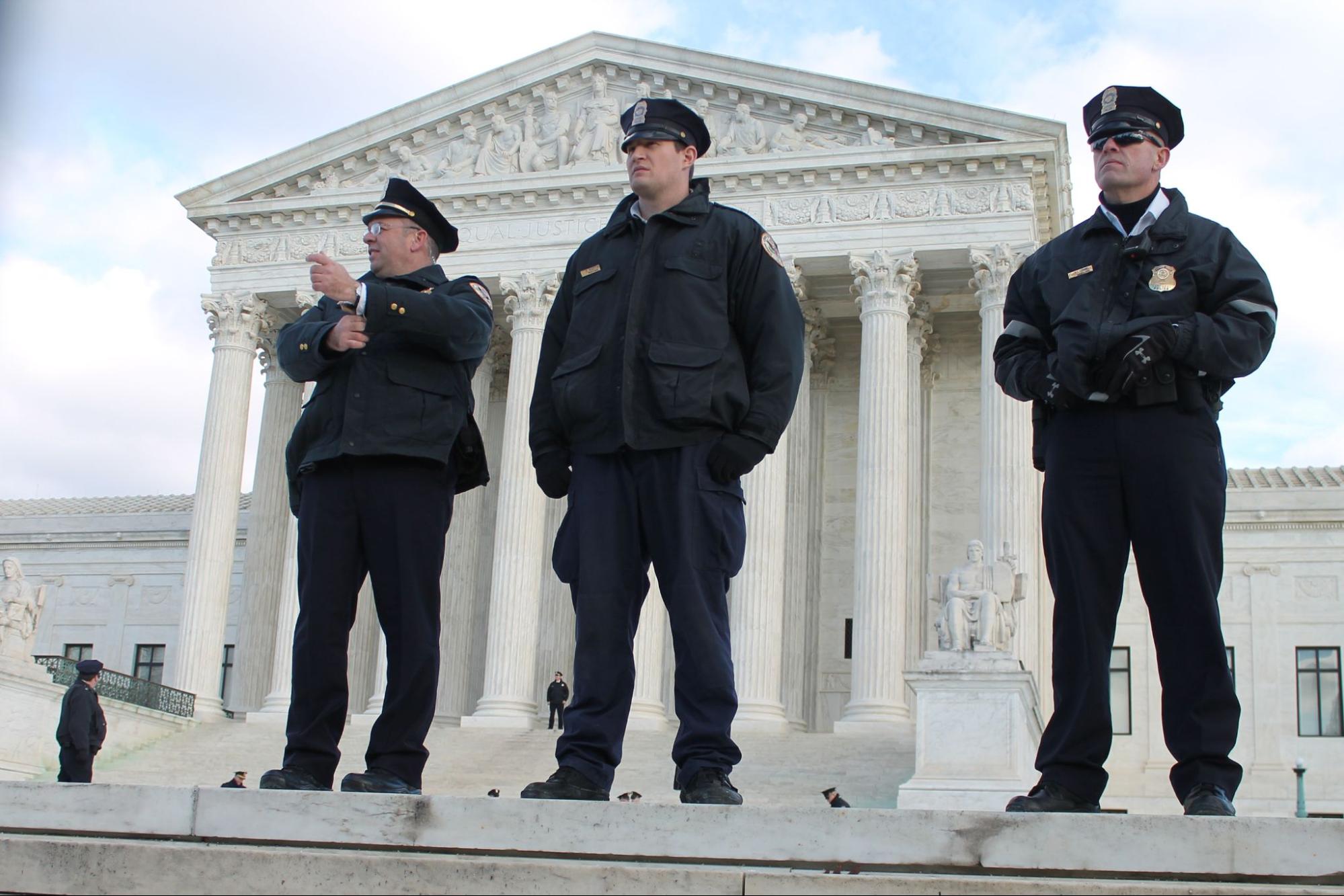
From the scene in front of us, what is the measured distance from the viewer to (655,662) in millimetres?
33312

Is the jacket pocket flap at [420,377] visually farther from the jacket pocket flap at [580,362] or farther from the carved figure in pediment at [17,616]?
the carved figure in pediment at [17,616]

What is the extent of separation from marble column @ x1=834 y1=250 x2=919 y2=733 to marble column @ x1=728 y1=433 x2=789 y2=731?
151 centimetres

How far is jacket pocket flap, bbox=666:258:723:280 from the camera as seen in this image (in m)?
6.96


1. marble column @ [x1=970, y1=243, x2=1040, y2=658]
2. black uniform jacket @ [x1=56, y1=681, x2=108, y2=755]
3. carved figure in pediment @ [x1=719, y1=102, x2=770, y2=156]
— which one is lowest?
black uniform jacket @ [x1=56, y1=681, x2=108, y2=755]

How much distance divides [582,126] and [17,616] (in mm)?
15977

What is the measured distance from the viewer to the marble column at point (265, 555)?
38062mm

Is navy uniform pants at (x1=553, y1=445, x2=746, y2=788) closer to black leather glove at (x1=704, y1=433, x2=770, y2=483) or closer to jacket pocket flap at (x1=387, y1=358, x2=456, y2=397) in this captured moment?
black leather glove at (x1=704, y1=433, x2=770, y2=483)

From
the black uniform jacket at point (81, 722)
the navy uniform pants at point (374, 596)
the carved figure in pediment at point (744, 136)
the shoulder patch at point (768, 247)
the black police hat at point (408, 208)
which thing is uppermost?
the carved figure in pediment at point (744, 136)

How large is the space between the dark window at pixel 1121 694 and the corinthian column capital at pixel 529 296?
52.3 feet

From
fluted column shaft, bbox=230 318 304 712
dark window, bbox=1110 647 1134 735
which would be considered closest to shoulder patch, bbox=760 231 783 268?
fluted column shaft, bbox=230 318 304 712

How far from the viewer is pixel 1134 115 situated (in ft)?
22.1

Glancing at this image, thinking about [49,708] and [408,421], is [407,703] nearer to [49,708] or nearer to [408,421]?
[408,421]

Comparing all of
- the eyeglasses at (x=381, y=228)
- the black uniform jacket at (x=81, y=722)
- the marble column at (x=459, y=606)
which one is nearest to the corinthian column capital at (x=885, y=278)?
the marble column at (x=459, y=606)

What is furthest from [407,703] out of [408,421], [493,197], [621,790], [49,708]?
[493,197]
